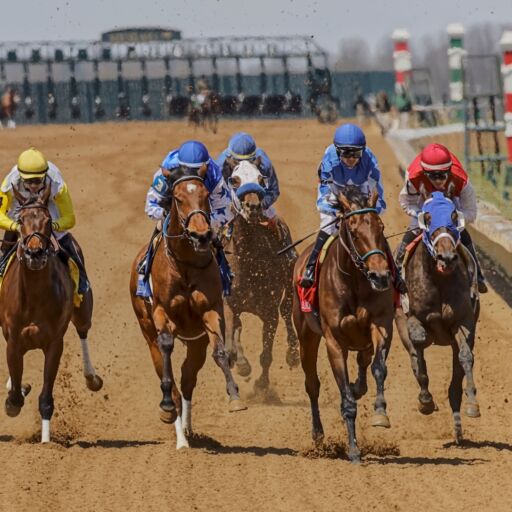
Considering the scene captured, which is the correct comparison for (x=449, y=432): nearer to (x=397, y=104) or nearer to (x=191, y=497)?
(x=191, y=497)

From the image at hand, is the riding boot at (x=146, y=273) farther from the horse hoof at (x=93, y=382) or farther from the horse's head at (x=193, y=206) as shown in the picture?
the horse hoof at (x=93, y=382)

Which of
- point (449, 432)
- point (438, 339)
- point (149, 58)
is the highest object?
point (149, 58)

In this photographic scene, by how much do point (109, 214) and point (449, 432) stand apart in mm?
14433

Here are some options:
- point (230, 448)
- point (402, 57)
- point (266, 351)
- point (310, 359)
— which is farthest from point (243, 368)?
point (402, 57)

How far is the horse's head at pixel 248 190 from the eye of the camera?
1244 cm

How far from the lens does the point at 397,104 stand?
3356cm

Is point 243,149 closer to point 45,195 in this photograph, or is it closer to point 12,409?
point 45,195

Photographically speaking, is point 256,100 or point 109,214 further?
point 256,100

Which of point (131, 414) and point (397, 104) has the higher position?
point (397, 104)

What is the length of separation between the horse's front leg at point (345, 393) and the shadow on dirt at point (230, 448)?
0.54m

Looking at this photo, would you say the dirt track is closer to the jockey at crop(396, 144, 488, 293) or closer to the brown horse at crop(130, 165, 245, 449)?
the brown horse at crop(130, 165, 245, 449)

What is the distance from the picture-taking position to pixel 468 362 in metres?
9.97

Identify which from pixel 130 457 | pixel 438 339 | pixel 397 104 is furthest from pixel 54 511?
pixel 397 104

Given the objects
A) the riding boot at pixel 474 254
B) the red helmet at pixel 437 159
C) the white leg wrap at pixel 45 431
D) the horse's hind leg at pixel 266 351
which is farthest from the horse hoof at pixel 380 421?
the horse's hind leg at pixel 266 351
